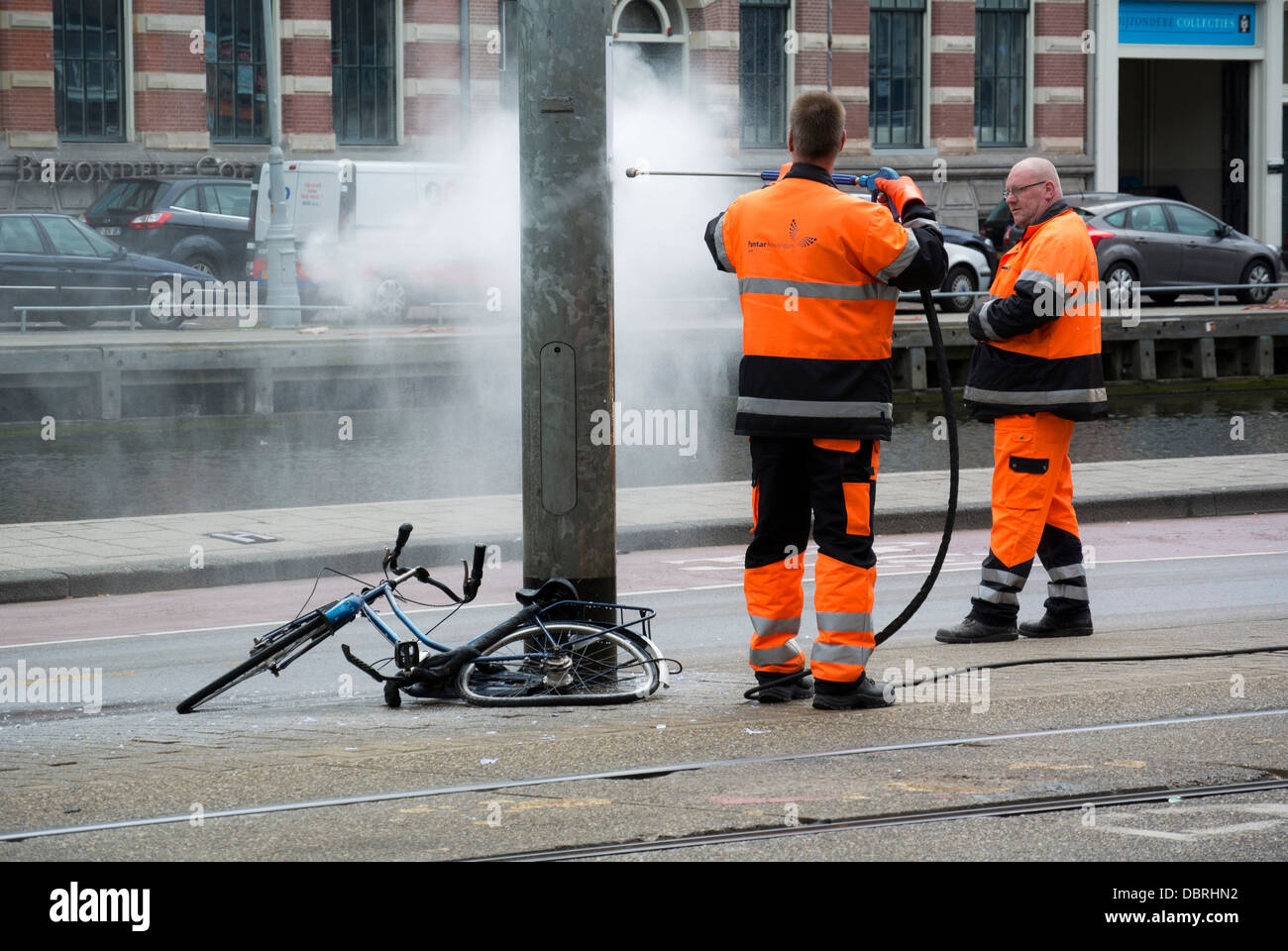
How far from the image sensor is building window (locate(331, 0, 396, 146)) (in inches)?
1257

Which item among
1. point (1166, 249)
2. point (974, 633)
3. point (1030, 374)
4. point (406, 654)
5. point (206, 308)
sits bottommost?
point (974, 633)

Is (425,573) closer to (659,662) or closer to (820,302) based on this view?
(659,662)

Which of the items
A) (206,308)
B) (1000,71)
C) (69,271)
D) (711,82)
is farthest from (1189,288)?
(69,271)

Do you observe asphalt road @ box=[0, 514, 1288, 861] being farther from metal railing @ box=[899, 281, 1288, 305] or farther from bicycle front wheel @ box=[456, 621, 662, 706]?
metal railing @ box=[899, 281, 1288, 305]

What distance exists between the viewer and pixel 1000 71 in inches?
1469

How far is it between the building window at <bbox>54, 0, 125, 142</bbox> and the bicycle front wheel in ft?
84.2

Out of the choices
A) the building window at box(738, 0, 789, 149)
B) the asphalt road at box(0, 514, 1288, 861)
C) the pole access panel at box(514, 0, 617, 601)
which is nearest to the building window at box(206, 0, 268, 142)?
the building window at box(738, 0, 789, 149)

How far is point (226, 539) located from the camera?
11.0 m

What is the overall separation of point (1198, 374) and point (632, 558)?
50.8 feet

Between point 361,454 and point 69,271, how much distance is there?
282 inches

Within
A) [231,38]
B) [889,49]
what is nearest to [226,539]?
[231,38]
